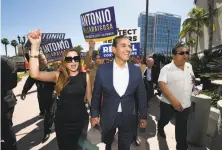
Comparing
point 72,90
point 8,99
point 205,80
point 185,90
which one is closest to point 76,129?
point 72,90

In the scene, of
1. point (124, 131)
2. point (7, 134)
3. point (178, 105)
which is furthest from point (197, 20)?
point (7, 134)

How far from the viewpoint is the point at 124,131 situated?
3.35 meters

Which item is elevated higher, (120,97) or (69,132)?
(120,97)

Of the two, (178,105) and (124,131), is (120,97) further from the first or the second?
(178,105)

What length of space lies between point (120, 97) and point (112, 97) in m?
0.11

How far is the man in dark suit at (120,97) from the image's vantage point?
323cm

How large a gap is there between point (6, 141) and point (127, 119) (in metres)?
1.71

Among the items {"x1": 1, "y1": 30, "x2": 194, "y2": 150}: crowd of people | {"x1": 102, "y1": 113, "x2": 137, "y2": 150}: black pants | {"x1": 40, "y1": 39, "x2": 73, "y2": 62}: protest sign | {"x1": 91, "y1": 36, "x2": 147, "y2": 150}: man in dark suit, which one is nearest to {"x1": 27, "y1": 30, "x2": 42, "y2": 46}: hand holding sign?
{"x1": 1, "y1": 30, "x2": 194, "y2": 150}: crowd of people

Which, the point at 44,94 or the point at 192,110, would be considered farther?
the point at 44,94

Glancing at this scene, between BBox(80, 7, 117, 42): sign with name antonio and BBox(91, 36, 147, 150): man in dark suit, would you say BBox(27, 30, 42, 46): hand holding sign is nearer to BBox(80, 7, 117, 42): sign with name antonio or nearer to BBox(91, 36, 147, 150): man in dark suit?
BBox(91, 36, 147, 150): man in dark suit

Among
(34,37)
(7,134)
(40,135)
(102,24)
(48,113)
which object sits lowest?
(40,135)

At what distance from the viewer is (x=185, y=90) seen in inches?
171

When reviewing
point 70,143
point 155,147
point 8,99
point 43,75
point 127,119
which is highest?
point 43,75

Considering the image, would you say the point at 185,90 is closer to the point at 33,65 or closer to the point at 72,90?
the point at 72,90
